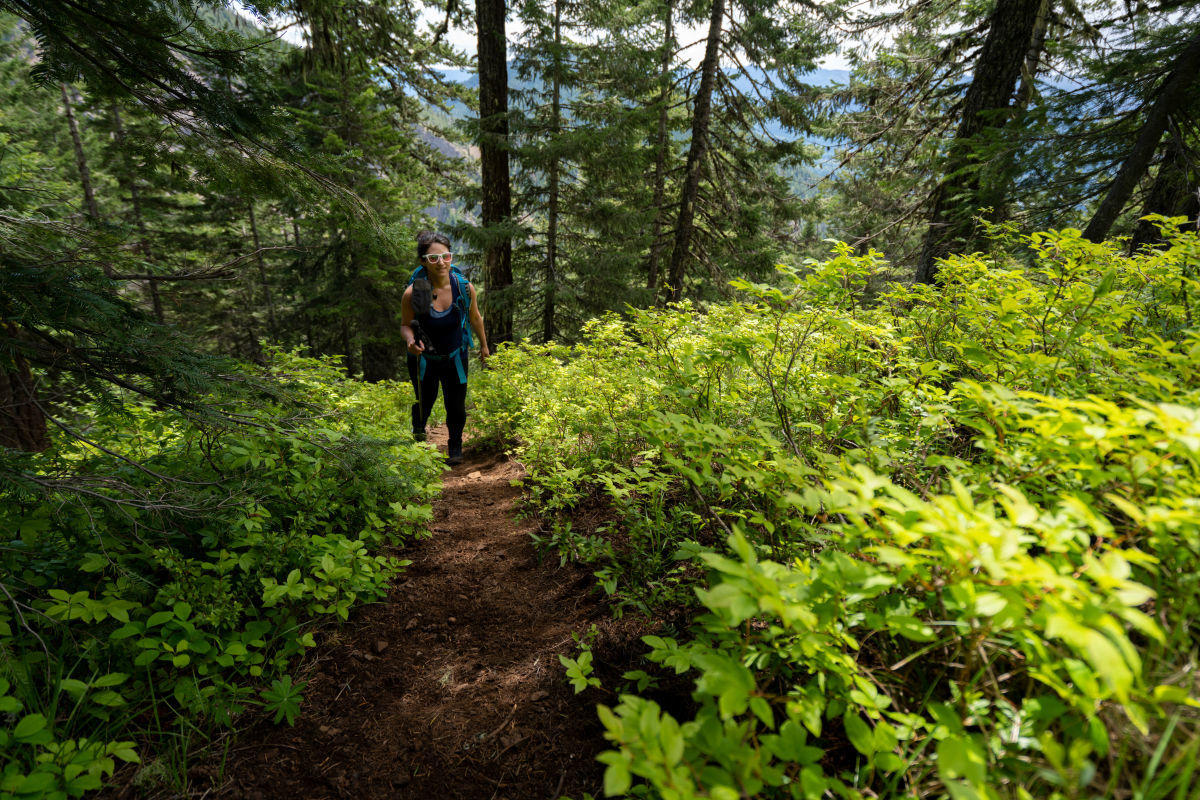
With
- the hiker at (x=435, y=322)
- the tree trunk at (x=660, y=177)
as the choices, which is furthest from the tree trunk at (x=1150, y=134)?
the tree trunk at (x=660, y=177)

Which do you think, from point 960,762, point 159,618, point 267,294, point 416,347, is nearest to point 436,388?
point 416,347

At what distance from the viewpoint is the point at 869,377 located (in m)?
3.05

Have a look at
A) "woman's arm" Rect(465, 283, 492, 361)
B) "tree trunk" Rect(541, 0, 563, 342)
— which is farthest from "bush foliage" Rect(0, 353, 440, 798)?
"tree trunk" Rect(541, 0, 563, 342)

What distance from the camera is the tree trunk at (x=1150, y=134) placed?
489cm

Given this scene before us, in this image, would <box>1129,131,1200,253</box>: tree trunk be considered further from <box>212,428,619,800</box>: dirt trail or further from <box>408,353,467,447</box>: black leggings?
<box>408,353,467,447</box>: black leggings

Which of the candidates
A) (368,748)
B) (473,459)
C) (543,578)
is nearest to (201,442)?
(368,748)

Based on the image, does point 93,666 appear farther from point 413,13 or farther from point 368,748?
point 413,13

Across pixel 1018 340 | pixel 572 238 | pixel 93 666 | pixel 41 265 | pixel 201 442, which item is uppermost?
pixel 572 238

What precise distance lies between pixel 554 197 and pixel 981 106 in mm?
8162

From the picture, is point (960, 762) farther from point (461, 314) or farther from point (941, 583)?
point (461, 314)

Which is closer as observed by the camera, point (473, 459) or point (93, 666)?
point (93, 666)

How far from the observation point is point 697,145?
10875mm

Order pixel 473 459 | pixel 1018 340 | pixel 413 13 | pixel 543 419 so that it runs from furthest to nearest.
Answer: pixel 413 13 < pixel 473 459 < pixel 543 419 < pixel 1018 340

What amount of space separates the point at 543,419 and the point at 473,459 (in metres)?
1.69
